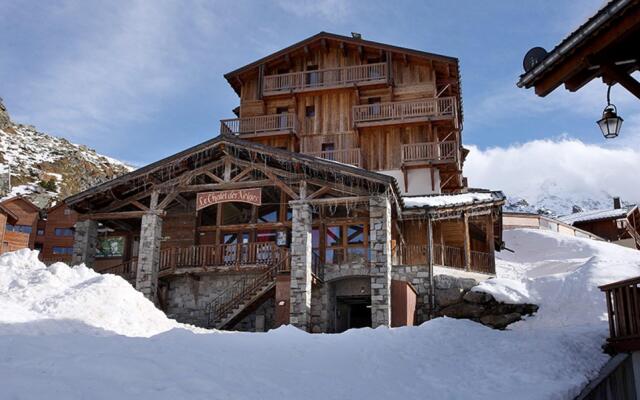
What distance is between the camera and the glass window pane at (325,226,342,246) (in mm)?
21766

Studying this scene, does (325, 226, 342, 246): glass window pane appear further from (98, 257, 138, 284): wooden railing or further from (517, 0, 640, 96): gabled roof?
(517, 0, 640, 96): gabled roof

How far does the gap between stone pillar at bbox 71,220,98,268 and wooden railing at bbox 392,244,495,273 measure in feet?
37.8

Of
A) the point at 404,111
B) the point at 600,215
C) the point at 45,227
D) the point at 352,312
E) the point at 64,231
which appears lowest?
the point at 352,312

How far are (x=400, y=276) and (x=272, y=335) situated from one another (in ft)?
33.6

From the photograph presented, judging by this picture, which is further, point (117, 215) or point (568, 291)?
point (117, 215)

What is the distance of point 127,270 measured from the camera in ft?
76.3

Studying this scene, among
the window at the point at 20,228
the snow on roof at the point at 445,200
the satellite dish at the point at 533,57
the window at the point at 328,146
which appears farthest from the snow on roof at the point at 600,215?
the window at the point at 20,228

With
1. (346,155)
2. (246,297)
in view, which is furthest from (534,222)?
(246,297)

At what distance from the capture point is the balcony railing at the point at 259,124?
97.0 ft

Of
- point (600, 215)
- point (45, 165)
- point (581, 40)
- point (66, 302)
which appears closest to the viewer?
point (581, 40)

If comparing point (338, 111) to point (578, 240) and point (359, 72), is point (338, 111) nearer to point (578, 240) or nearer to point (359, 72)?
point (359, 72)

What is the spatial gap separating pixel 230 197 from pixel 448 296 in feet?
28.3

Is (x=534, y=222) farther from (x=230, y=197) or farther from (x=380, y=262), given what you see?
(x=230, y=197)

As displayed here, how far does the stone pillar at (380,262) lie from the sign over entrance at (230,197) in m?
4.12
